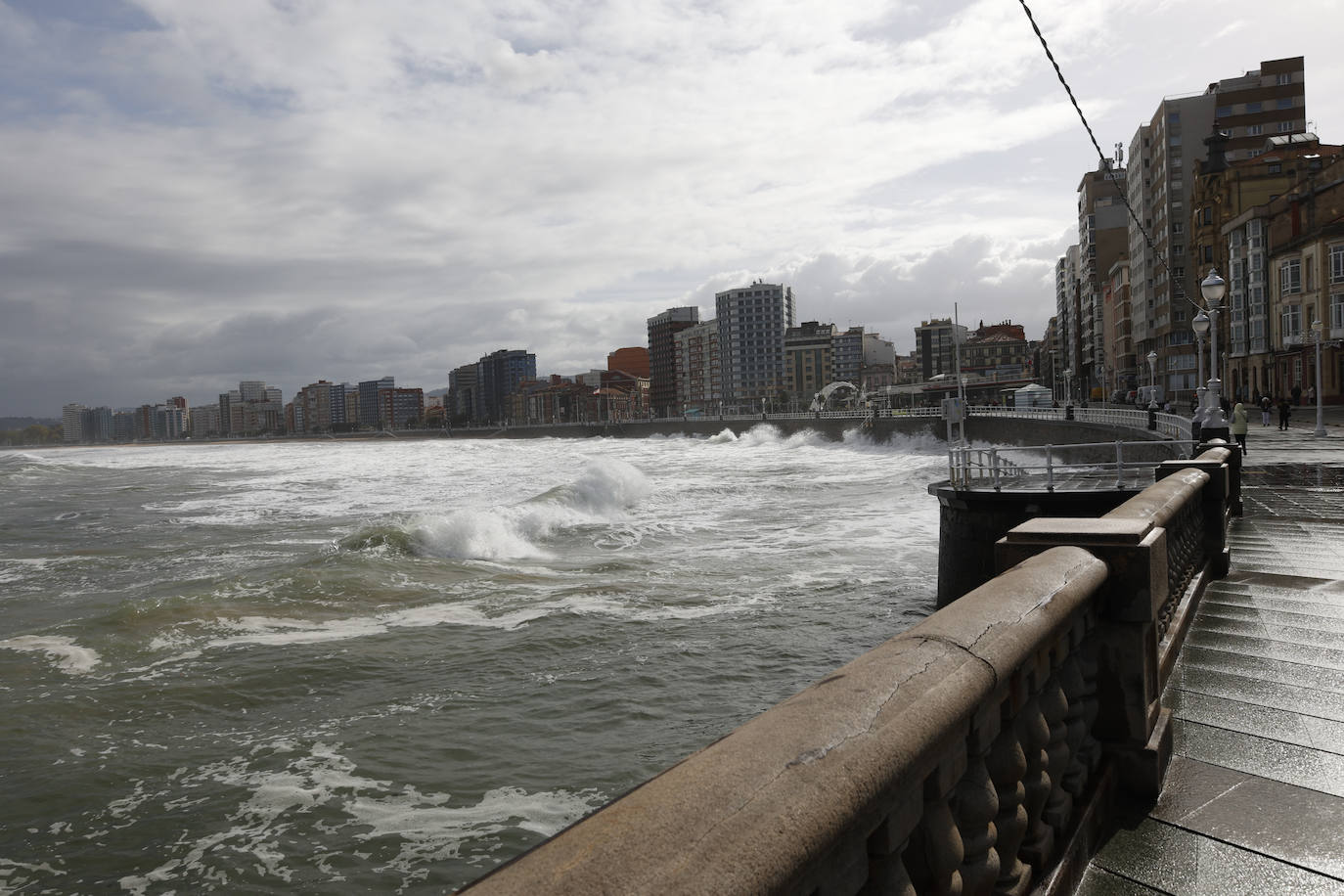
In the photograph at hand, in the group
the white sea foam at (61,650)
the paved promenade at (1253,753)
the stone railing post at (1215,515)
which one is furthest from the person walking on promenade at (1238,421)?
the white sea foam at (61,650)

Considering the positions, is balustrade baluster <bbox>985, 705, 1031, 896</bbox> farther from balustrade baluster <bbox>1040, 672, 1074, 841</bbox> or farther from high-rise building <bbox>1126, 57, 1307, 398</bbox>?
high-rise building <bbox>1126, 57, 1307, 398</bbox>

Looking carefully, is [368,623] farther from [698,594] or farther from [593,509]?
[593,509]

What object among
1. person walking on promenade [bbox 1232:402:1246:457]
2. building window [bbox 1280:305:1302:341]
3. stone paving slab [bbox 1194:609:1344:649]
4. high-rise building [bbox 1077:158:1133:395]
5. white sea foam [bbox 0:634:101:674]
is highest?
high-rise building [bbox 1077:158:1133:395]

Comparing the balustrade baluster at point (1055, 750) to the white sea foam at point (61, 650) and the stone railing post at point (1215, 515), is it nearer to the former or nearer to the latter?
the stone railing post at point (1215, 515)

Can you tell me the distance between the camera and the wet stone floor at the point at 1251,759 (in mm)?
3084

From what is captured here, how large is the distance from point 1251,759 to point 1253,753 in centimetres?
7

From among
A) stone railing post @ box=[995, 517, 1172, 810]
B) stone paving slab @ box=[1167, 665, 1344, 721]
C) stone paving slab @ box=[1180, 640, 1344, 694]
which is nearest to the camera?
stone railing post @ box=[995, 517, 1172, 810]

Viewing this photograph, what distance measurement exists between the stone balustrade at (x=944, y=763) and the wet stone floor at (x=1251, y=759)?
18cm

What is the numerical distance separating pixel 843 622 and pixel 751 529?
1049cm

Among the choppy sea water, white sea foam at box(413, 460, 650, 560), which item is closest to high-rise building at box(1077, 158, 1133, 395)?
white sea foam at box(413, 460, 650, 560)

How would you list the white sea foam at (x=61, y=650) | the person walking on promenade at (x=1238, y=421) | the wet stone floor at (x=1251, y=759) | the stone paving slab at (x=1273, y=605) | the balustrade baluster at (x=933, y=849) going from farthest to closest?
the person walking on promenade at (x=1238, y=421) → the white sea foam at (x=61, y=650) → the stone paving slab at (x=1273, y=605) → the wet stone floor at (x=1251, y=759) → the balustrade baluster at (x=933, y=849)

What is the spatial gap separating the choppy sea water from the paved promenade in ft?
13.0

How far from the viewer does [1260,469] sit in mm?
19641

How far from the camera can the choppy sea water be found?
6379 mm
